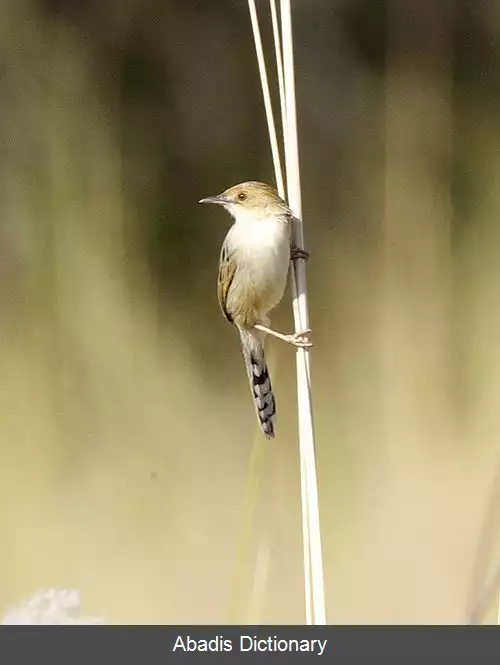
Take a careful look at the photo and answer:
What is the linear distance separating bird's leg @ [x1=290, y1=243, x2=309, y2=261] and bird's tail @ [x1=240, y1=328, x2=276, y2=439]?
414mm

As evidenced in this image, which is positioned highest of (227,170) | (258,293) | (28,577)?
(227,170)

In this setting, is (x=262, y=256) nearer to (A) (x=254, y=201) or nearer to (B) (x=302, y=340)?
(A) (x=254, y=201)

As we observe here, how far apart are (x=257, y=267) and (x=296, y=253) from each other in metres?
0.17

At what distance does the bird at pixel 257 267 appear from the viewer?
1471mm

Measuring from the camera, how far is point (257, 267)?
5.25 ft

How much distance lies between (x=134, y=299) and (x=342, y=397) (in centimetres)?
79

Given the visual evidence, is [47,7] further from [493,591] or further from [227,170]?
[493,591]

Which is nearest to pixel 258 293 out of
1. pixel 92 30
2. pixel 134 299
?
pixel 134 299

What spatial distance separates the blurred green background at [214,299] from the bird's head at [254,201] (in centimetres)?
79

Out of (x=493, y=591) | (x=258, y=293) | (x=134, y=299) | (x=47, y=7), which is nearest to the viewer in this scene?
(x=493, y=591)

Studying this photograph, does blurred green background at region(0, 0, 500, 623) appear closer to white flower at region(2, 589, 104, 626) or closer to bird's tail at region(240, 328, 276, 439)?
bird's tail at region(240, 328, 276, 439)

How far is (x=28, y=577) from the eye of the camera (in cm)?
240
